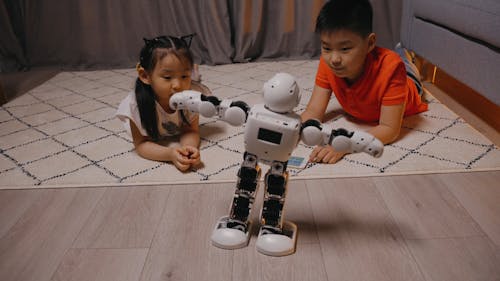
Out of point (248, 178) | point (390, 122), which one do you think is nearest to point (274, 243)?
point (248, 178)

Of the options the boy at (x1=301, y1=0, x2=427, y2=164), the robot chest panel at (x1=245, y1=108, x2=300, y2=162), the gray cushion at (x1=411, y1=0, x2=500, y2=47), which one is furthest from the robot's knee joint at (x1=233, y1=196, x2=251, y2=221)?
the gray cushion at (x1=411, y1=0, x2=500, y2=47)

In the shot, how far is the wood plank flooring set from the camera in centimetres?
86

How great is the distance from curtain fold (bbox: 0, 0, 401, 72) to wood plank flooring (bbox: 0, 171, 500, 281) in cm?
157

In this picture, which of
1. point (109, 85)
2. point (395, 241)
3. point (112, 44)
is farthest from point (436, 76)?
point (112, 44)

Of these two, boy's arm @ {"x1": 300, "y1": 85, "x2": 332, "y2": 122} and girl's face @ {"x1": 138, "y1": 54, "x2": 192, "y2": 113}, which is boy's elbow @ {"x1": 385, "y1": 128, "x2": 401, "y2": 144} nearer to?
boy's arm @ {"x1": 300, "y1": 85, "x2": 332, "y2": 122}

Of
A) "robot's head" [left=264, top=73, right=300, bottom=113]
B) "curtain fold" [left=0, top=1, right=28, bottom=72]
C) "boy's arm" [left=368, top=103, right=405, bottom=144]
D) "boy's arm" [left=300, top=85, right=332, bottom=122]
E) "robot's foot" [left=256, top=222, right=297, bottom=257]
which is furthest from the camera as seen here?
"curtain fold" [left=0, top=1, right=28, bottom=72]

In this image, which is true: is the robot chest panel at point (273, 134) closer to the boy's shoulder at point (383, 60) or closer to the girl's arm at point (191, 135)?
the girl's arm at point (191, 135)

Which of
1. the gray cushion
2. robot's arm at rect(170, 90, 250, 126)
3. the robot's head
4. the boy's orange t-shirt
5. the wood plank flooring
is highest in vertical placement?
the gray cushion

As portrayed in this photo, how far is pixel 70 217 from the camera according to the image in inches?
41.2

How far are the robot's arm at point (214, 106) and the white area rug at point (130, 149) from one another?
1.06ft

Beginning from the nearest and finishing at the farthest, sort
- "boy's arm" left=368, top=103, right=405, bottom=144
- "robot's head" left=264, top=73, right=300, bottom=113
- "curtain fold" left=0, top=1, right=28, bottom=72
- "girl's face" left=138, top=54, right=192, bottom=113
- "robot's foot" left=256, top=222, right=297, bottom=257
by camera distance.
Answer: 1. "robot's head" left=264, top=73, right=300, bottom=113
2. "robot's foot" left=256, top=222, right=297, bottom=257
3. "girl's face" left=138, top=54, right=192, bottom=113
4. "boy's arm" left=368, top=103, right=405, bottom=144
5. "curtain fold" left=0, top=1, right=28, bottom=72

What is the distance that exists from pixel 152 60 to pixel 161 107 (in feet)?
0.62

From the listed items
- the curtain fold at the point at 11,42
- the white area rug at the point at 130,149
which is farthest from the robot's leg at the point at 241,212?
the curtain fold at the point at 11,42

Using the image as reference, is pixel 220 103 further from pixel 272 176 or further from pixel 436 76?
pixel 436 76
